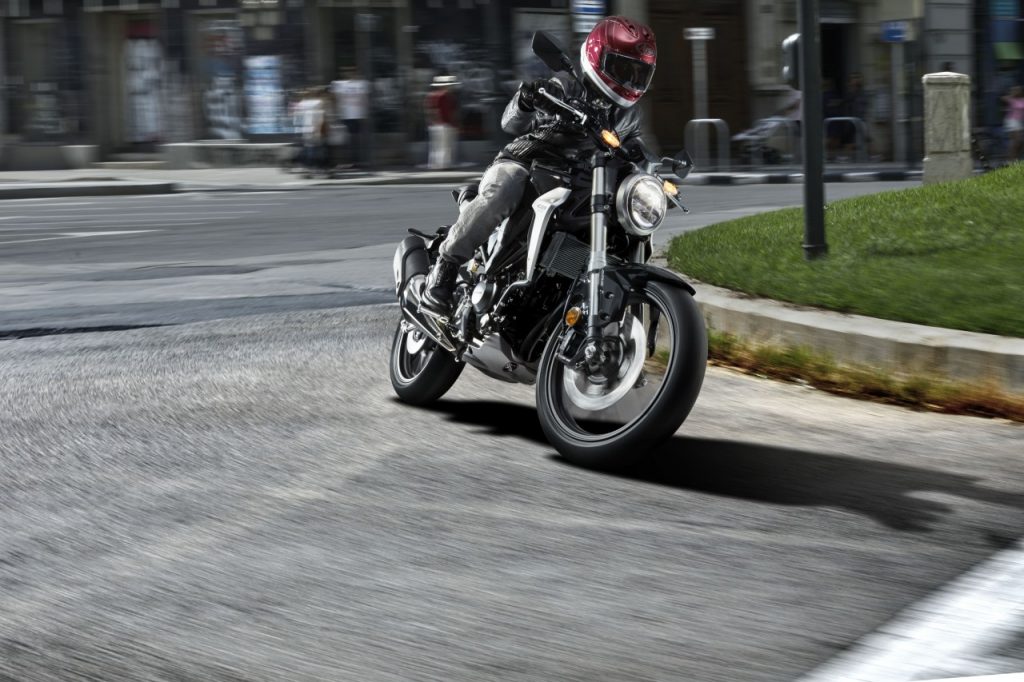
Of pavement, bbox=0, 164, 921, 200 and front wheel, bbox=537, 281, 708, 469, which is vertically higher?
front wheel, bbox=537, 281, 708, 469

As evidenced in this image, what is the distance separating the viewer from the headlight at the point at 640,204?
489cm

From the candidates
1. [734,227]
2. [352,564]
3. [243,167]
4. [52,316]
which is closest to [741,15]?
[243,167]

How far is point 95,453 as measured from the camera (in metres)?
5.30

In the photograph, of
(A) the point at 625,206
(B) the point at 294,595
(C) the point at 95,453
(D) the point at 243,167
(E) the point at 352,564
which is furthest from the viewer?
(D) the point at 243,167

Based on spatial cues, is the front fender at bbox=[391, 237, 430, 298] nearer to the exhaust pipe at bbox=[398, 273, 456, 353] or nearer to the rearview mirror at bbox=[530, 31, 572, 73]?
the exhaust pipe at bbox=[398, 273, 456, 353]

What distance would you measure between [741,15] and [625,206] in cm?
2717

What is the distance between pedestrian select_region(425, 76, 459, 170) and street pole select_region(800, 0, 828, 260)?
20.0 metres

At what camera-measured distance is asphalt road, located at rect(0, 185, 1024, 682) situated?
3.31 meters

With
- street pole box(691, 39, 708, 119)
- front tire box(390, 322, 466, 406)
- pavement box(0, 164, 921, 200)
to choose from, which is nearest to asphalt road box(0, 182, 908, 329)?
pavement box(0, 164, 921, 200)

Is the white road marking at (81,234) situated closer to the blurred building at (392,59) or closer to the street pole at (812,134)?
the street pole at (812,134)

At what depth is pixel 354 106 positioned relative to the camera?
27.5m

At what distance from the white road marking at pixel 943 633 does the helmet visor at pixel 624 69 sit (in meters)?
2.05

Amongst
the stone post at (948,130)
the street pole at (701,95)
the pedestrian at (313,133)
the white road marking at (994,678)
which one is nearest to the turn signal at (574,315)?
the white road marking at (994,678)

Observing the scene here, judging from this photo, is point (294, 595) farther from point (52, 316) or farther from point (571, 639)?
point (52, 316)
